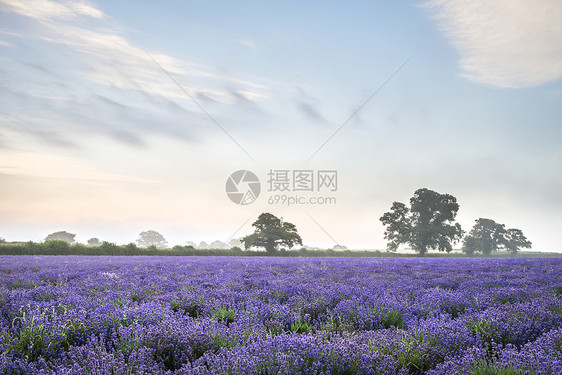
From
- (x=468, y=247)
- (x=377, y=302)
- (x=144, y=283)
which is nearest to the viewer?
(x=377, y=302)

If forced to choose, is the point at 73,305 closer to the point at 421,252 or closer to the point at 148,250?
the point at 148,250

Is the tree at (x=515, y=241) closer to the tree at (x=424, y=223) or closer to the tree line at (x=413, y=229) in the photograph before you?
the tree line at (x=413, y=229)

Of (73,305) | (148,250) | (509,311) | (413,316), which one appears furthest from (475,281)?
(148,250)

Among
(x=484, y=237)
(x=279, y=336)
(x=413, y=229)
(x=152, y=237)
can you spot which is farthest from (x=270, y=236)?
(x=152, y=237)

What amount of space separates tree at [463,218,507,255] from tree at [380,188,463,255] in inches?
759

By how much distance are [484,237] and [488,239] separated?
2.83 ft

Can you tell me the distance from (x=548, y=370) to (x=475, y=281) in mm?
6110

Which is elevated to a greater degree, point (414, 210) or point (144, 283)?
point (414, 210)

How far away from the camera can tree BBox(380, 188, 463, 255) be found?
53219 mm

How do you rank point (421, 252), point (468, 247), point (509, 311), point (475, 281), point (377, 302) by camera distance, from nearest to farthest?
point (509, 311) → point (377, 302) → point (475, 281) → point (421, 252) → point (468, 247)

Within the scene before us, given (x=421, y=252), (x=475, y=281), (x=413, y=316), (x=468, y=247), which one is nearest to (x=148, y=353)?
(x=413, y=316)

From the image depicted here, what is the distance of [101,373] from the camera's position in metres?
2.33

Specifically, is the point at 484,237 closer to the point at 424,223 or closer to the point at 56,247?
the point at 424,223

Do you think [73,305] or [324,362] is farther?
[73,305]
